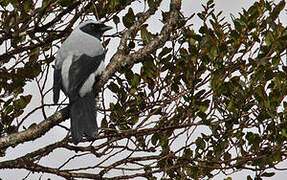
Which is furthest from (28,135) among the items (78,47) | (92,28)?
(92,28)

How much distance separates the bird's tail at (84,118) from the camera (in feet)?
13.5

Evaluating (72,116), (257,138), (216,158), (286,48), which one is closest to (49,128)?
(72,116)

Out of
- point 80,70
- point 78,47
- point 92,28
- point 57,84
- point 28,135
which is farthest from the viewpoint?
point 92,28

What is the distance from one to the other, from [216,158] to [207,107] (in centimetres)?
47

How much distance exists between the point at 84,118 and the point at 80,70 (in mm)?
676

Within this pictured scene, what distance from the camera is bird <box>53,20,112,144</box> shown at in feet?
14.7

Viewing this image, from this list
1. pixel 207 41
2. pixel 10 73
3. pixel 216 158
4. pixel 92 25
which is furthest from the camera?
pixel 92 25

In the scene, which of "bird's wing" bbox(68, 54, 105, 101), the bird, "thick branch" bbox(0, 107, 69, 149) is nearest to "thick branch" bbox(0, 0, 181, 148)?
"thick branch" bbox(0, 107, 69, 149)

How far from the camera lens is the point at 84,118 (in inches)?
171

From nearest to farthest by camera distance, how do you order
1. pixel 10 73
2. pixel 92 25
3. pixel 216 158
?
1. pixel 216 158
2. pixel 10 73
3. pixel 92 25

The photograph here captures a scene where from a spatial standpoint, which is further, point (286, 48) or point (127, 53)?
point (127, 53)

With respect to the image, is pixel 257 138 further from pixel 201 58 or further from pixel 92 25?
pixel 92 25

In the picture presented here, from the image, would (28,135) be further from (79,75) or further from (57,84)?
(79,75)

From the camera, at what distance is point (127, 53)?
4398 mm
